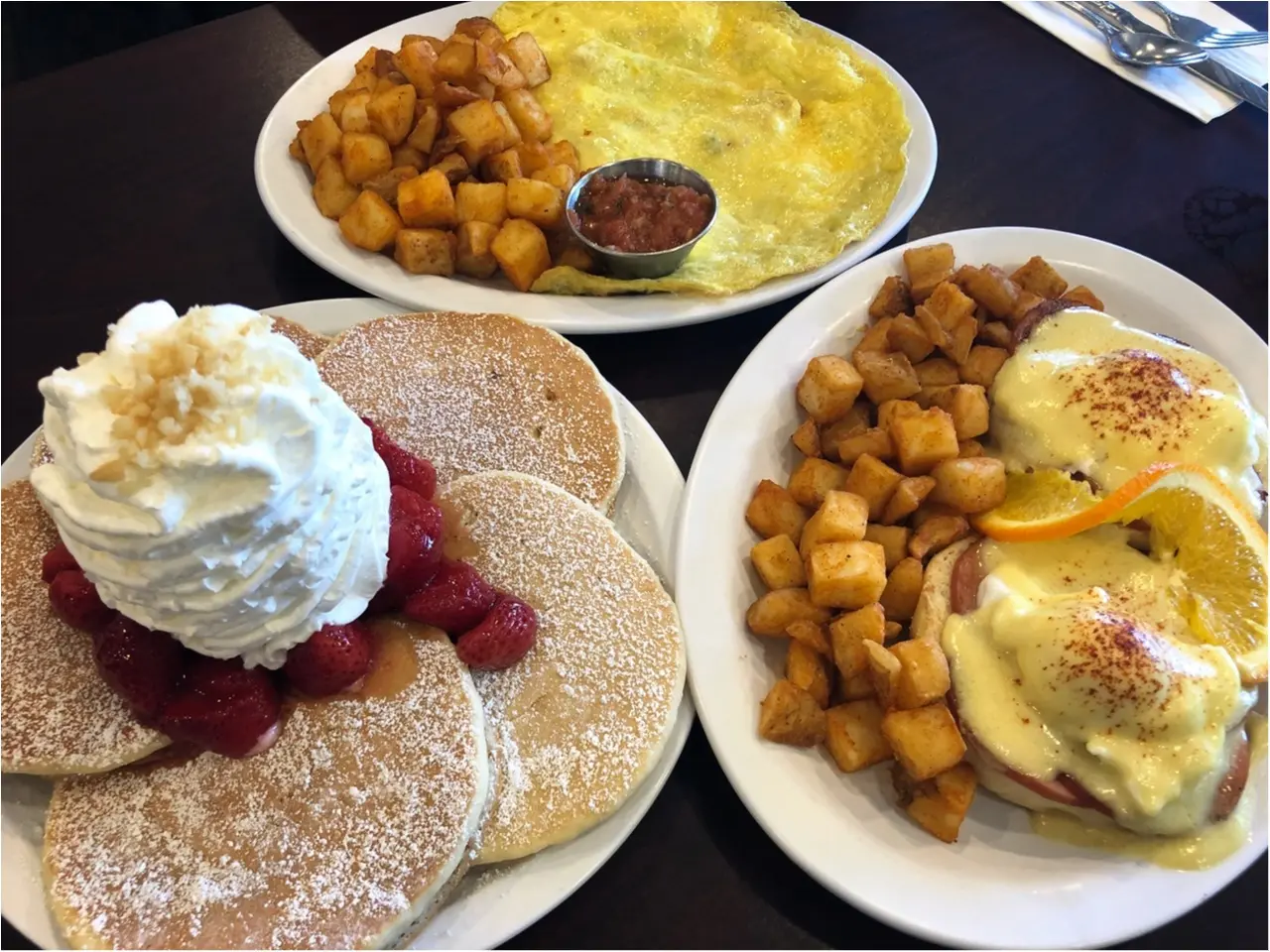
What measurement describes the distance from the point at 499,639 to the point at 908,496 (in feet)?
2.51

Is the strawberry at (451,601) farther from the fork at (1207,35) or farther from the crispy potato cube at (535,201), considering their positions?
the fork at (1207,35)

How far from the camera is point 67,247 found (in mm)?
2162

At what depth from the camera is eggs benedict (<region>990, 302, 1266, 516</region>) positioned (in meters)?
1.58

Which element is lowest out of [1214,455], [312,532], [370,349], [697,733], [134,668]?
[697,733]

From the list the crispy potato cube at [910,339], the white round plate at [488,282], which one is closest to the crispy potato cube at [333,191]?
the white round plate at [488,282]

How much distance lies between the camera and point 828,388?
1.71 metres

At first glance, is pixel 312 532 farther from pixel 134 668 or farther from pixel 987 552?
pixel 987 552

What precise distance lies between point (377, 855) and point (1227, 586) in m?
1.39

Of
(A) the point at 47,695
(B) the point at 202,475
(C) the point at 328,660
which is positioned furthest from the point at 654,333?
(A) the point at 47,695

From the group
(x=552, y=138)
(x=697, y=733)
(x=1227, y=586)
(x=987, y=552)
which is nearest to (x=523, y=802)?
(x=697, y=733)

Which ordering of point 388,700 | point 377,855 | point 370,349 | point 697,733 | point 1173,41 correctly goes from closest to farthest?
point 377,855, point 388,700, point 697,733, point 370,349, point 1173,41

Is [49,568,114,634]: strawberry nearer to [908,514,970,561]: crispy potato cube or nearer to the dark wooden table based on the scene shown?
the dark wooden table

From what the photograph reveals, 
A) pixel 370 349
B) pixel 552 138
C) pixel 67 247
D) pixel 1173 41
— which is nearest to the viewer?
pixel 370 349

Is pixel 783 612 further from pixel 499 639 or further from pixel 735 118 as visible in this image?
pixel 735 118
